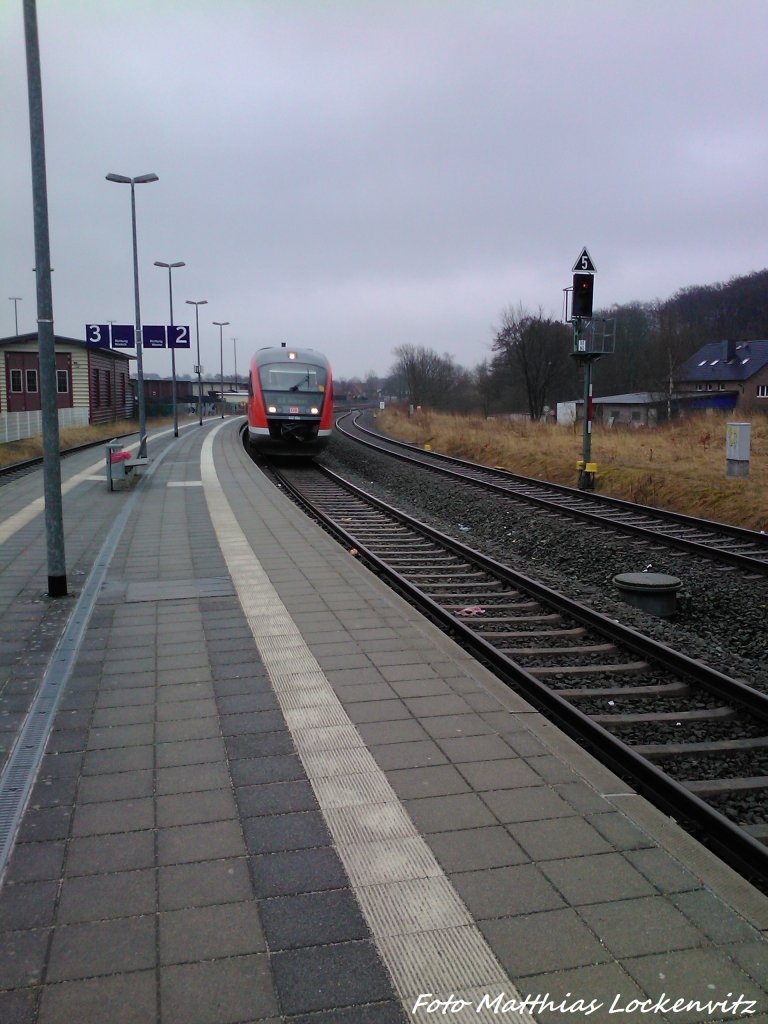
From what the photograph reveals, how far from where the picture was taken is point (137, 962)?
2.77 m

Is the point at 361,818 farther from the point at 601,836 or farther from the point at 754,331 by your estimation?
the point at 754,331

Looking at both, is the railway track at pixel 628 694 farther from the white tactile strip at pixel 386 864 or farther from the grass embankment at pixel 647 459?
the grass embankment at pixel 647 459

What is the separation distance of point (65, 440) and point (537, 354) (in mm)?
33200

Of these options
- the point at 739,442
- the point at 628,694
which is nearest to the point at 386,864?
the point at 628,694

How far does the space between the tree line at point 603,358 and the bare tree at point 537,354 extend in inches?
2.6

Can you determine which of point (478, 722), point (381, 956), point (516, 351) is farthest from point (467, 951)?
point (516, 351)

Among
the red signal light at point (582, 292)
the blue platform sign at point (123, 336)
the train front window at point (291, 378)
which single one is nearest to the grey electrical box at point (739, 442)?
the red signal light at point (582, 292)

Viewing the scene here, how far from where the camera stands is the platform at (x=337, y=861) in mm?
2645

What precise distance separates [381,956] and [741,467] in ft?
48.5

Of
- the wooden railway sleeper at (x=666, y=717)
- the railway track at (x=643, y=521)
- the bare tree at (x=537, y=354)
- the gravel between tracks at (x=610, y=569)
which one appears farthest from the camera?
the bare tree at (x=537, y=354)

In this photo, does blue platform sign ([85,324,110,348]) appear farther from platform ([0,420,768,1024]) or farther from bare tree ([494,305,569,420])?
bare tree ([494,305,569,420])

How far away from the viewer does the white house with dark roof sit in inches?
2562

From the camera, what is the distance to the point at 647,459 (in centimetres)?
1959

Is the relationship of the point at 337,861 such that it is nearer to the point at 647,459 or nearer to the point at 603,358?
the point at 647,459
